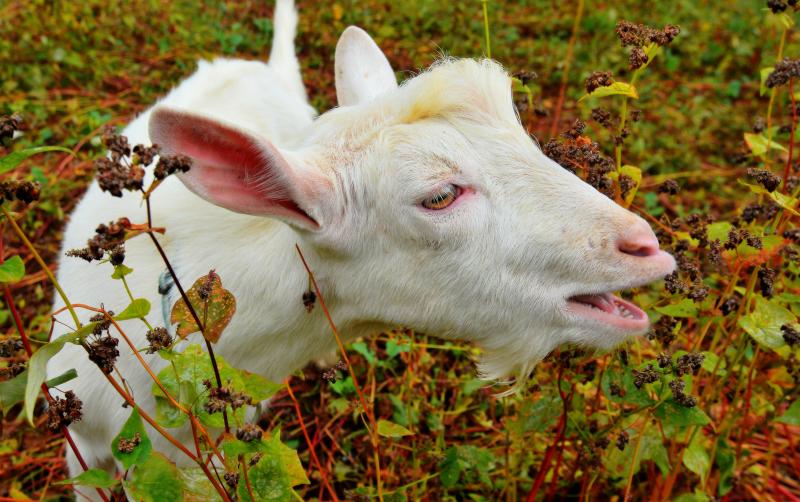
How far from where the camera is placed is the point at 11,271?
1.49m

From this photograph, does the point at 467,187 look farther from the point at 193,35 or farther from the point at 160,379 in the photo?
the point at 193,35

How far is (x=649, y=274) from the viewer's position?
1900mm

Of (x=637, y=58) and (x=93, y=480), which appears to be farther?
(x=637, y=58)

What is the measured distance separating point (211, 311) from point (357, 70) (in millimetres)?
1230

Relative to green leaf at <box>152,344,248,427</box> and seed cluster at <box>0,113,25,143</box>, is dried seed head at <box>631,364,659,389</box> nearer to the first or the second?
green leaf at <box>152,344,248,427</box>

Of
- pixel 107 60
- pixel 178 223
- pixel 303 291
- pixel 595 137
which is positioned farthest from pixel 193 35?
pixel 303 291

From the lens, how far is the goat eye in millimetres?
1916

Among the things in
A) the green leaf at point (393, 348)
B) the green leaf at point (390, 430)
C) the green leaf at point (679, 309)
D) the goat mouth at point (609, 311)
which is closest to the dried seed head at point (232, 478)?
the green leaf at point (390, 430)

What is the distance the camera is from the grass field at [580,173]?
2.29 metres

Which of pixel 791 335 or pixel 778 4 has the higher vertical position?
pixel 778 4

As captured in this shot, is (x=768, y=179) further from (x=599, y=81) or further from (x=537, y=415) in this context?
(x=537, y=415)

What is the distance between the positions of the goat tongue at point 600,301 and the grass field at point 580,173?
174 mm

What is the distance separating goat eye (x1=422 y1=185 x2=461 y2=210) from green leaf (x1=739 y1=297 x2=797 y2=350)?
829 mm

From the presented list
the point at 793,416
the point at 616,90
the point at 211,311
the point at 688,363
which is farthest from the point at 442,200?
the point at 793,416
